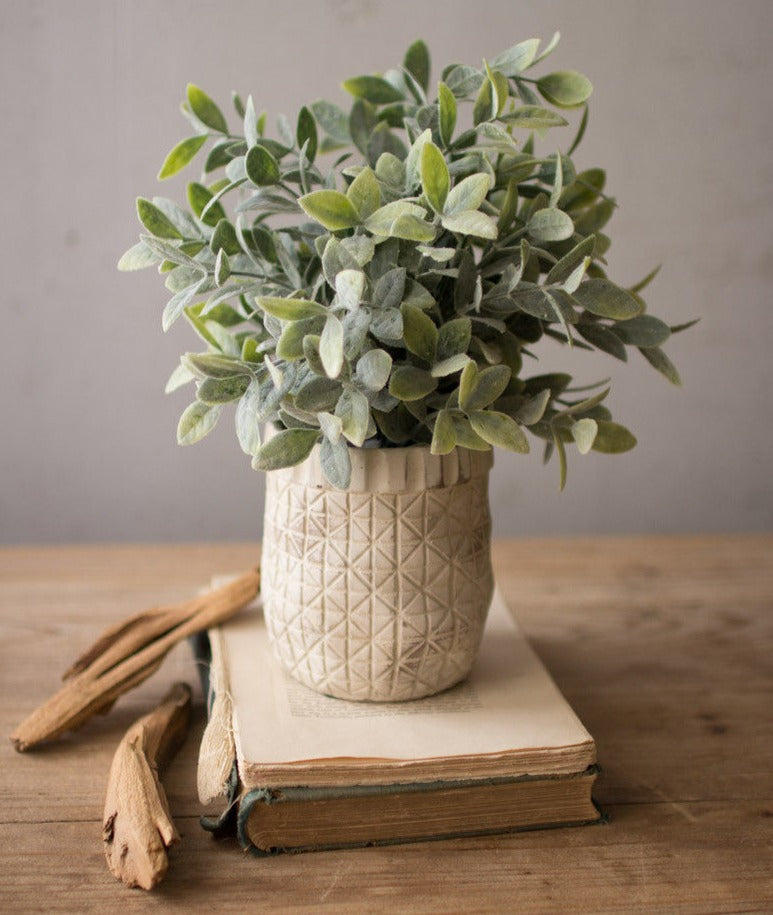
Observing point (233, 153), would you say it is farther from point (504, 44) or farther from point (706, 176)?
point (706, 176)

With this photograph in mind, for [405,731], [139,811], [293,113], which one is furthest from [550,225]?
[293,113]

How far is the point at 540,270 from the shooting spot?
0.69 metres

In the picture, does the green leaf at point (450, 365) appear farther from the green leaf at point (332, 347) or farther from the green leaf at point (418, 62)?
the green leaf at point (418, 62)

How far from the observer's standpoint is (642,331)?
697mm

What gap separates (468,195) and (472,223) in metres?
0.02

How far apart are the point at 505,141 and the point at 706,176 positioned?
0.89 metres

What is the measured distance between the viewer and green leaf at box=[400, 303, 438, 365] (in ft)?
1.99

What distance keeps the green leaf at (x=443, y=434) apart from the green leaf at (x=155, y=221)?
0.77 feet

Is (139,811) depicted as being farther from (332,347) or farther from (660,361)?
(660,361)

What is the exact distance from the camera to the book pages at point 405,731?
2.06 feet

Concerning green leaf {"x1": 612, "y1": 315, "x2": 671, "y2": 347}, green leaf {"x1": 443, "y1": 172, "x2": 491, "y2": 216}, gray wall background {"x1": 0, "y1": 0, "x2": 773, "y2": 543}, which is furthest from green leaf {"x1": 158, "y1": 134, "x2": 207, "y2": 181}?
gray wall background {"x1": 0, "y1": 0, "x2": 773, "y2": 543}

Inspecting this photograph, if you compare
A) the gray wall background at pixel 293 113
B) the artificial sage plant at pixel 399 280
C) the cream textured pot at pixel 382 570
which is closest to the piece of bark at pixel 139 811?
the cream textured pot at pixel 382 570

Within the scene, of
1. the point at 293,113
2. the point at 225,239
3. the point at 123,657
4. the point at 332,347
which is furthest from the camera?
the point at 293,113

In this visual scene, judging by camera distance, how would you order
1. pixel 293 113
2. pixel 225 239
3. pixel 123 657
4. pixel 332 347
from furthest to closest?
pixel 293 113 → pixel 123 657 → pixel 225 239 → pixel 332 347
